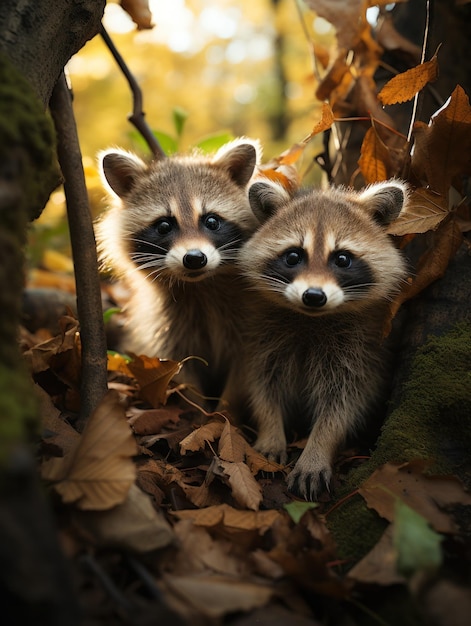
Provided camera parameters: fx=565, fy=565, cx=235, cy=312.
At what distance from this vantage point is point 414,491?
2340mm

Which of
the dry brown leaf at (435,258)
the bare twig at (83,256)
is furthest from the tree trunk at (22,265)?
the dry brown leaf at (435,258)

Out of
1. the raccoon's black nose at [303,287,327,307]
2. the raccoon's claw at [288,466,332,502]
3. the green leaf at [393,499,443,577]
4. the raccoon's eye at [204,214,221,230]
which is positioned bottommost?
the raccoon's claw at [288,466,332,502]

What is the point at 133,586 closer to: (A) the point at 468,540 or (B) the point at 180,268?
(A) the point at 468,540

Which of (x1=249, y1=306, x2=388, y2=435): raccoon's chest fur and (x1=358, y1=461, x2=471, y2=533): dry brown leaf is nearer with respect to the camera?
(x1=358, y1=461, x2=471, y2=533): dry brown leaf

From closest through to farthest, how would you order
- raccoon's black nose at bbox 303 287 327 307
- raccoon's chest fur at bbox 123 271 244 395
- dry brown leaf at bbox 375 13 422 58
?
raccoon's black nose at bbox 303 287 327 307 < raccoon's chest fur at bbox 123 271 244 395 < dry brown leaf at bbox 375 13 422 58

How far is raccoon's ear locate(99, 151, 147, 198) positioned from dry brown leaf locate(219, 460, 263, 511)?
2.34 meters

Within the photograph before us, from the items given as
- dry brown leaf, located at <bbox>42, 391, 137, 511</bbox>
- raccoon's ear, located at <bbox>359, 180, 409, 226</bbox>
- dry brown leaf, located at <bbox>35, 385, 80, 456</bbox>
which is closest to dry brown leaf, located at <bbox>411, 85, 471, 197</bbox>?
raccoon's ear, located at <bbox>359, 180, 409, 226</bbox>

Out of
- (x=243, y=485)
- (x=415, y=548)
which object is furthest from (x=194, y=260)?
(x=415, y=548)

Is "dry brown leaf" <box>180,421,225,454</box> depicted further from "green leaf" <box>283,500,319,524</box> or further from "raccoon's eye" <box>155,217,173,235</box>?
"raccoon's eye" <box>155,217,173,235</box>

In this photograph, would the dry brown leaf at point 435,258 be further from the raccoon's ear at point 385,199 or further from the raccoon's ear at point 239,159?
the raccoon's ear at point 239,159

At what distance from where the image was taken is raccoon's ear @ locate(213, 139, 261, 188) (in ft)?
13.4

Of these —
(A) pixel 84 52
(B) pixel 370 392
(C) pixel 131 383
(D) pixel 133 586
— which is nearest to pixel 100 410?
(D) pixel 133 586

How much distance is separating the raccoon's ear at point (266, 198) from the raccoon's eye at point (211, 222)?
38 cm

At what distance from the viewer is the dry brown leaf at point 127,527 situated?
74.1 inches
